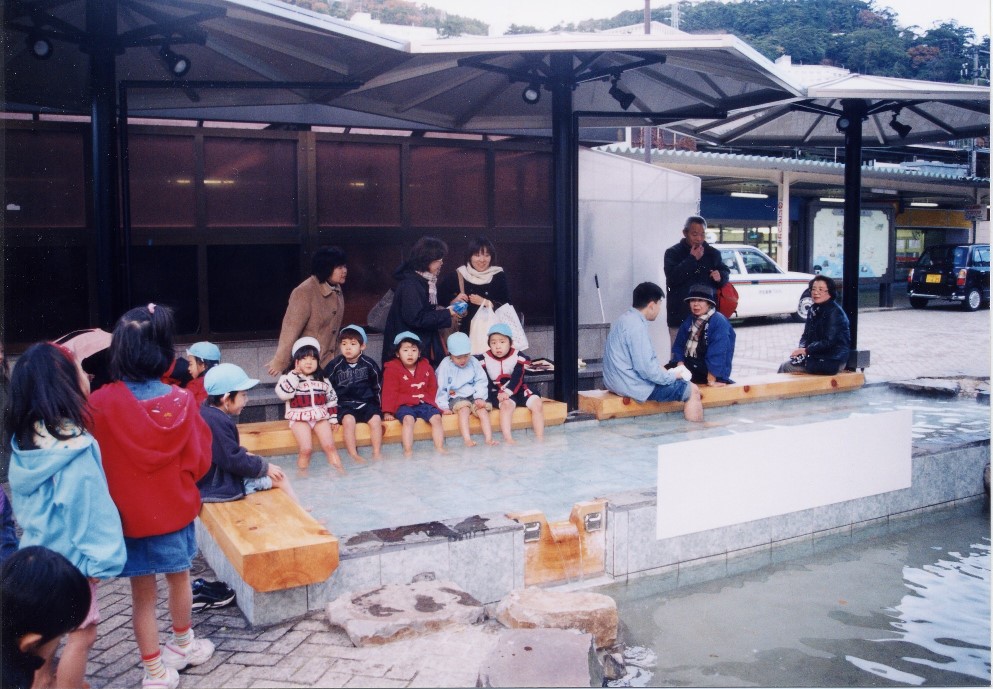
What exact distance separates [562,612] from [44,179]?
629cm

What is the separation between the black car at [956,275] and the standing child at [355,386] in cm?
2161

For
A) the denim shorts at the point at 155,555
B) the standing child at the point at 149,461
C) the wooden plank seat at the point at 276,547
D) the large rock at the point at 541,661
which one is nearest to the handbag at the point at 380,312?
the wooden plank seat at the point at 276,547

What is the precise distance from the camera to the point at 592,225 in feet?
36.2

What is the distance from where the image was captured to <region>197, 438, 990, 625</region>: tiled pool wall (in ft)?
14.7

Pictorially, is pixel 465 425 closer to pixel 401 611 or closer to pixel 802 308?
pixel 401 611

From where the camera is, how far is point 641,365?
8055 mm

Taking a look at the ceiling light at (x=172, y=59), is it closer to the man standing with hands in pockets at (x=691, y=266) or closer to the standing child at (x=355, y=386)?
the standing child at (x=355, y=386)

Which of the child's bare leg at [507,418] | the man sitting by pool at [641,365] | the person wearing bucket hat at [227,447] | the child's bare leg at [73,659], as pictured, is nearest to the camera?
the child's bare leg at [73,659]

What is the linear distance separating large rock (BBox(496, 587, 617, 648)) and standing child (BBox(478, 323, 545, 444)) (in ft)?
9.82

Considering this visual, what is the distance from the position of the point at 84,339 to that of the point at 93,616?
163 centimetres

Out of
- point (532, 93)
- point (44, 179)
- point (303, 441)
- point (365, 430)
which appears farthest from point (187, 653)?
point (532, 93)

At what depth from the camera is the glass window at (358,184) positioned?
9.12m

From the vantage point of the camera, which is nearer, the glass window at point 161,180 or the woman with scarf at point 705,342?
the glass window at point 161,180

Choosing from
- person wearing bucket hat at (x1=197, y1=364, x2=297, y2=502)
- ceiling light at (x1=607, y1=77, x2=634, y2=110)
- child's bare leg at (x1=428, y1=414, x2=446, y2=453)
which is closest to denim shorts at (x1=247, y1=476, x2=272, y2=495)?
person wearing bucket hat at (x1=197, y1=364, x2=297, y2=502)
